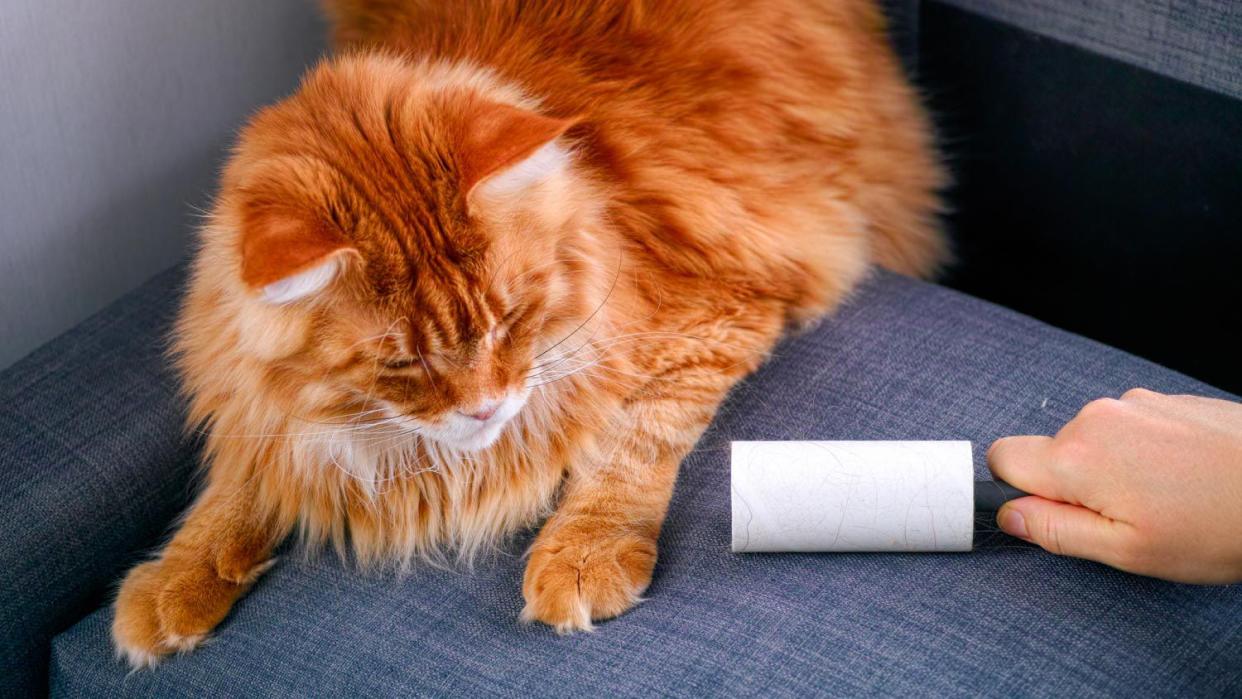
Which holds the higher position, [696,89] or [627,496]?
[696,89]

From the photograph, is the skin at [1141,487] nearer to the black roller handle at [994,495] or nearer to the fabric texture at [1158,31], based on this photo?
the black roller handle at [994,495]

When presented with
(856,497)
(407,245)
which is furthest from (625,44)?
(856,497)

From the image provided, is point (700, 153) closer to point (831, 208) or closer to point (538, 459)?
point (831, 208)

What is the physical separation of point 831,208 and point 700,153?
27cm

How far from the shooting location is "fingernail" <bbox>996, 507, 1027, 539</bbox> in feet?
4.02

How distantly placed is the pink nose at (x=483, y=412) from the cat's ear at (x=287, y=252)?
0.22 m

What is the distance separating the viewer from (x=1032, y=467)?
1.21 meters

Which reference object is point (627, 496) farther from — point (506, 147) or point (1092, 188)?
point (1092, 188)

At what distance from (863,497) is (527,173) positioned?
0.54 metres

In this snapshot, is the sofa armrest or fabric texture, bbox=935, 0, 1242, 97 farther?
fabric texture, bbox=935, 0, 1242, 97

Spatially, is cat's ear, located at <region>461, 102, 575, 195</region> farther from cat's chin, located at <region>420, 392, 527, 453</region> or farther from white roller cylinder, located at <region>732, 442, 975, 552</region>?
white roller cylinder, located at <region>732, 442, 975, 552</region>

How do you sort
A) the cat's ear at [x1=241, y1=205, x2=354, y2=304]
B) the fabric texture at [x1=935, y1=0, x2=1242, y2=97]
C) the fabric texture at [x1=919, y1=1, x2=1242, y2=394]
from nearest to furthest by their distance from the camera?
the cat's ear at [x1=241, y1=205, x2=354, y2=304]
the fabric texture at [x1=935, y1=0, x2=1242, y2=97]
the fabric texture at [x1=919, y1=1, x2=1242, y2=394]

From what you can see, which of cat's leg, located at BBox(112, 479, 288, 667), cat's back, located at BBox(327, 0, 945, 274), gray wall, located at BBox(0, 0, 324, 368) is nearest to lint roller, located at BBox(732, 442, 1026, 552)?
cat's back, located at BBox(327, 0, 945, 274)

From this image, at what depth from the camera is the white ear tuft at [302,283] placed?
3.61 ft
